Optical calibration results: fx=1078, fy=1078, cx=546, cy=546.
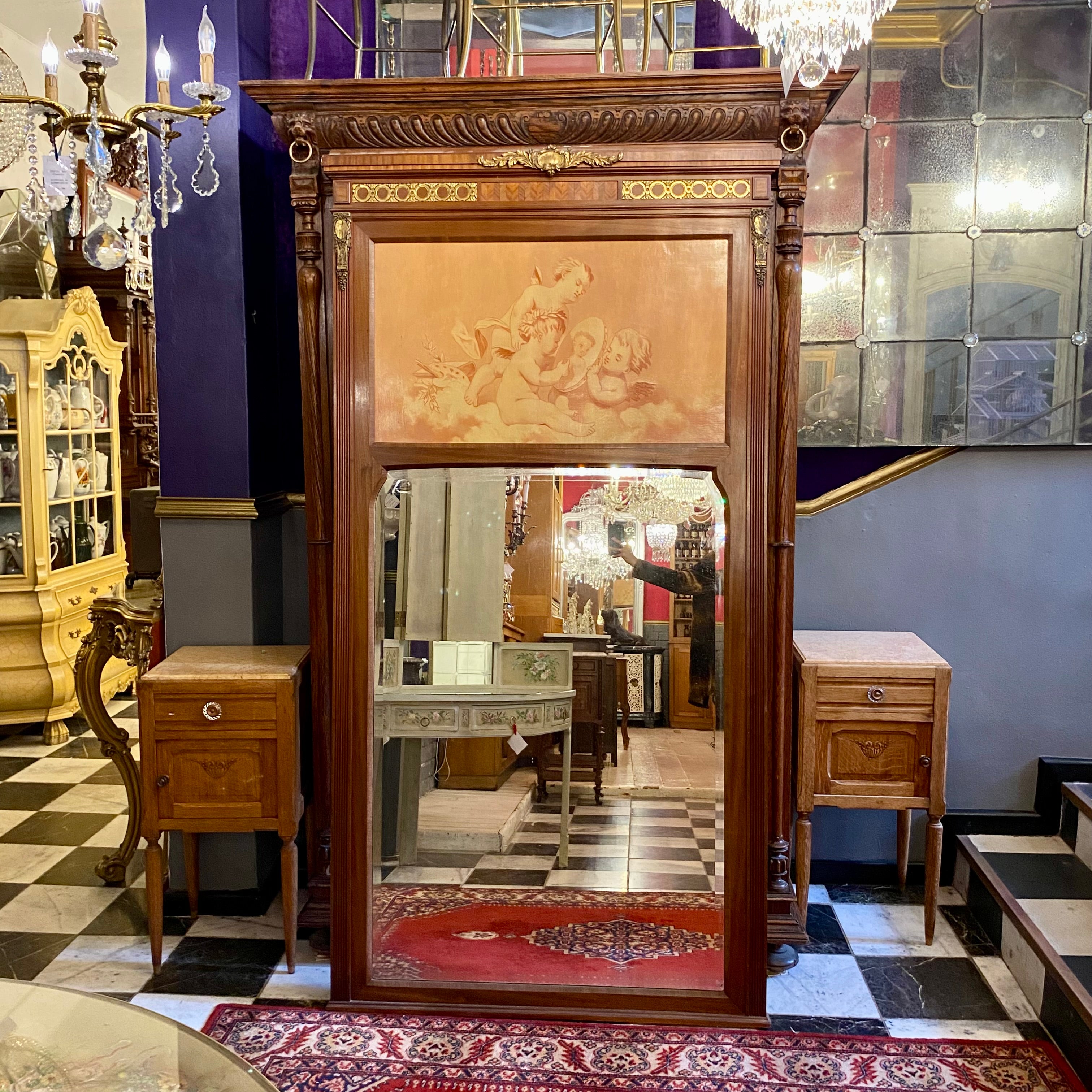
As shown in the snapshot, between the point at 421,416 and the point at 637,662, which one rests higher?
the point at 421,416

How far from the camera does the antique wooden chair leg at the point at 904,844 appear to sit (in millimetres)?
3459

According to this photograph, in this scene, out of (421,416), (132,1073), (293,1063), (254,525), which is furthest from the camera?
(254,525)

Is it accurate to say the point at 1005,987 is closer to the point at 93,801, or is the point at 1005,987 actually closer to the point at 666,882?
the point at 666,882

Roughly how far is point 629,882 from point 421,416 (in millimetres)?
1351

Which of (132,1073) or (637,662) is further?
(637,662)

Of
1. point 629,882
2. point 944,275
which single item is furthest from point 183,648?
point 944,275

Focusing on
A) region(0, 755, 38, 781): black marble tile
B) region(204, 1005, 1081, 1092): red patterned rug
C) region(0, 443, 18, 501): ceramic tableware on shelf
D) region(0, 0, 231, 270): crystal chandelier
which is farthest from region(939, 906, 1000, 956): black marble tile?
region(0, 443, 18, 501): ceramic tableware on shelf

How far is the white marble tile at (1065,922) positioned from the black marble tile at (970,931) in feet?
0.65

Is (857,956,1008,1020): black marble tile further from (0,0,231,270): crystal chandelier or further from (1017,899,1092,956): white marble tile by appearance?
(0,0,231,270): crystal chandelier

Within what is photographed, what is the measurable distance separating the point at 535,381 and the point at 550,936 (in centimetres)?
148

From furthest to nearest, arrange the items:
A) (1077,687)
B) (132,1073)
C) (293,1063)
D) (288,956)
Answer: (1077,687)
(288,956)
(293,1063)
(132,1073)

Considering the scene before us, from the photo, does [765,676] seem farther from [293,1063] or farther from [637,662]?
[293,1063]

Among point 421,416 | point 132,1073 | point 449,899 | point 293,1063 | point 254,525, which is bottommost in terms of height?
point 293,1063

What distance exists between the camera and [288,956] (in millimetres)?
3047
